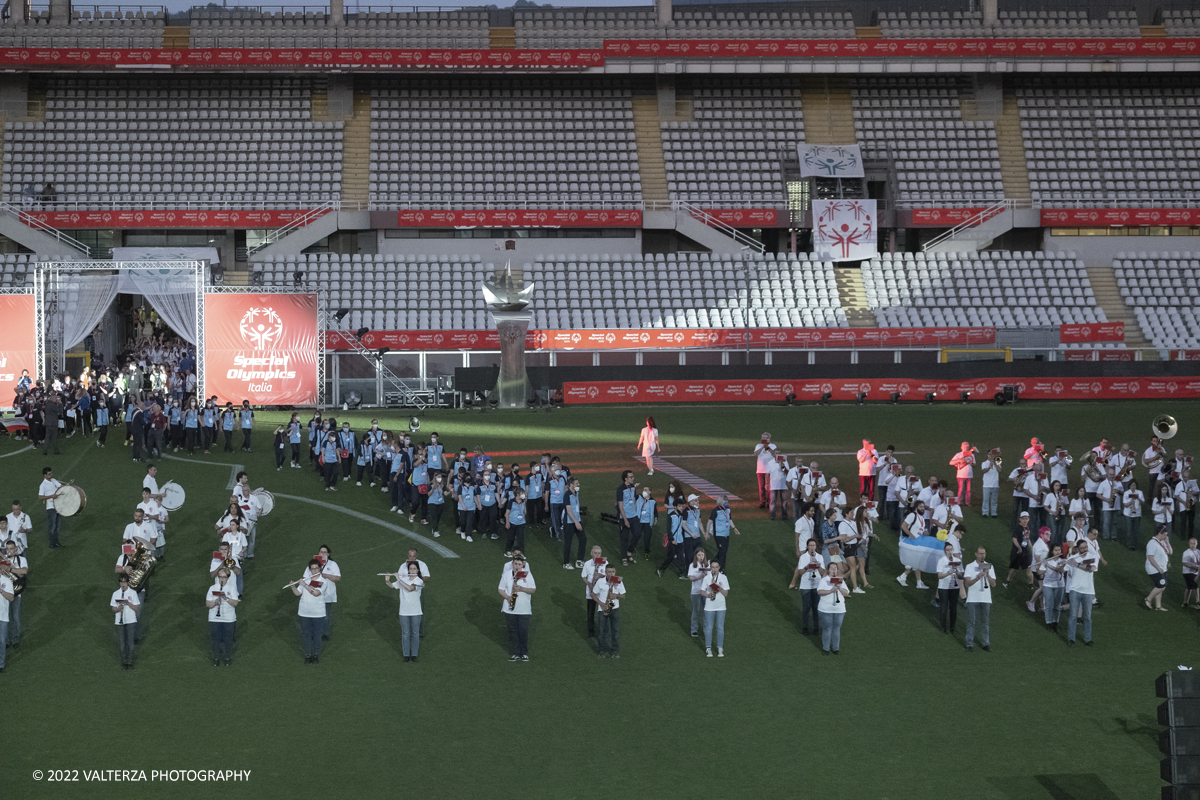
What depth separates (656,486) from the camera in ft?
79.7

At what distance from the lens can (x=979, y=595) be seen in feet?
50.9

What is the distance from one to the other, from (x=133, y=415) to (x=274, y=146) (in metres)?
27.4

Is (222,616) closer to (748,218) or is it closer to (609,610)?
Answer: (609,610)

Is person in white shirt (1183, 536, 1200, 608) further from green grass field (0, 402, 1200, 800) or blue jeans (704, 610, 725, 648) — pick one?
blue jeans (704, 610, 725, 648)

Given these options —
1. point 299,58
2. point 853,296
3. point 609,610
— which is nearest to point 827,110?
point 853,296

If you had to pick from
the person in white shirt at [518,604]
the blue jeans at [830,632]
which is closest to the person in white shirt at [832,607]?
the blue jeans at [830,632]

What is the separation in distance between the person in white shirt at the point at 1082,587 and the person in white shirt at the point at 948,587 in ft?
4.96

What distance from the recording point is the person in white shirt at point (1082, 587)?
15734 millimetres

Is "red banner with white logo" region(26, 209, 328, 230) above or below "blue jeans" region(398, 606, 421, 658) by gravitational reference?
above

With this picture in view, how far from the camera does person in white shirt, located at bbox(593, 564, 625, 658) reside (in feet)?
48.6

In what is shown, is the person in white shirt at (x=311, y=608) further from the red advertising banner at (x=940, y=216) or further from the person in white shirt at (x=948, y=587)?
the red advertising banner at (x=940, y=216)

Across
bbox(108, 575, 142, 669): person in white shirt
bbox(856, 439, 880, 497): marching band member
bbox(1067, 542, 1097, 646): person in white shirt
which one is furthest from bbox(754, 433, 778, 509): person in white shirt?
bbox(108, 575, 142, 669): person in white shirt

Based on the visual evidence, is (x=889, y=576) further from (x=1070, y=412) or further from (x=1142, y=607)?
(x=1070, y=412)

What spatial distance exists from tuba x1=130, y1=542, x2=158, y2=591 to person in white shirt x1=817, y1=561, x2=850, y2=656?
879 cm
